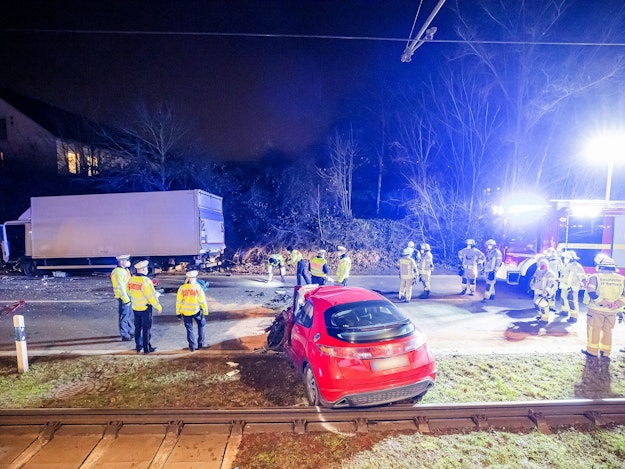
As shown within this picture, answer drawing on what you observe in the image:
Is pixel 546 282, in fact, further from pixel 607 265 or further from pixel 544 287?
pixel 607 265

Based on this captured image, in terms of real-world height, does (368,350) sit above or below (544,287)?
above

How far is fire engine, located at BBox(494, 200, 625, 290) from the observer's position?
34.3ft

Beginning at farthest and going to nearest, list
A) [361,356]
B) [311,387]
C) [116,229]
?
1. [116,229]
2. [311,387]
3. [361,356]

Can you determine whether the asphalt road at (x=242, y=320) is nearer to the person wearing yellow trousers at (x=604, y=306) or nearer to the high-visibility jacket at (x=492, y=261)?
the person wearing yellow trousers at (x=604, y=306)

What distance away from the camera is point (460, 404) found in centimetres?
435

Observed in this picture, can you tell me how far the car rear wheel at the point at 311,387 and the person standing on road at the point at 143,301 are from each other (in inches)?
128

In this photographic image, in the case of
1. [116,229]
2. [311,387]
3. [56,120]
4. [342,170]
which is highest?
[56,120]

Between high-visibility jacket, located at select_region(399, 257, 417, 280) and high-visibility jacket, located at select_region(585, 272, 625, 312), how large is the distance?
4.38 meters

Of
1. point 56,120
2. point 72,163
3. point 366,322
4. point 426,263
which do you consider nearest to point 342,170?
point 426,263

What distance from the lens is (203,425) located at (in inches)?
159

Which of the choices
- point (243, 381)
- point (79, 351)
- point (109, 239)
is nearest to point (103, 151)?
point (109, 239)

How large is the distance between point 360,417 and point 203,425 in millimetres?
1990

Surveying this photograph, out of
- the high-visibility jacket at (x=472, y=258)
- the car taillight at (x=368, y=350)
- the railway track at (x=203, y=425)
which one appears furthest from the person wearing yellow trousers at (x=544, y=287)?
the car taillight at (x=368, y=350)

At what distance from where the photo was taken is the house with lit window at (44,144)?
2495cm
